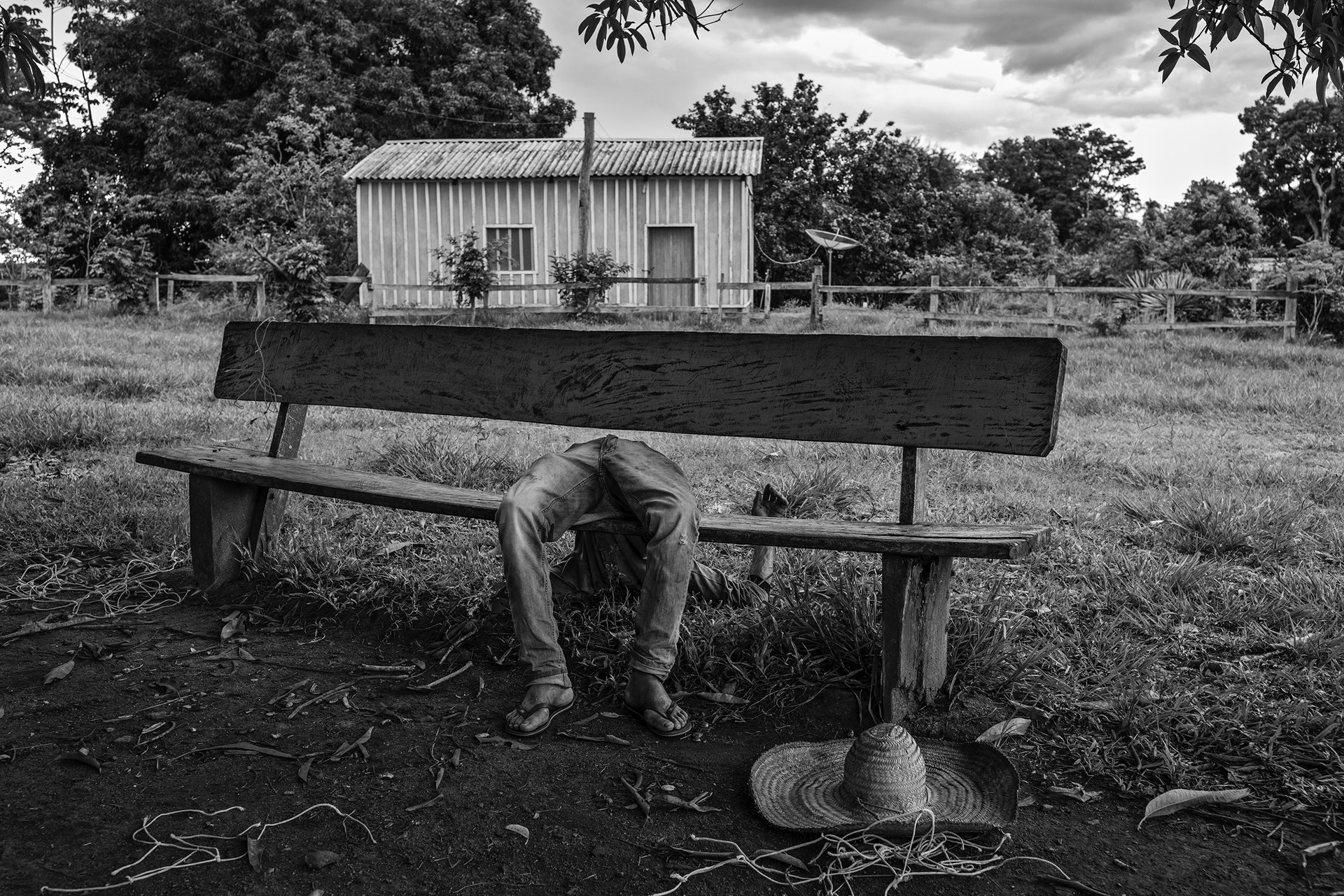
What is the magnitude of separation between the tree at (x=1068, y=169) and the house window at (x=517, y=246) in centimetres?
2803

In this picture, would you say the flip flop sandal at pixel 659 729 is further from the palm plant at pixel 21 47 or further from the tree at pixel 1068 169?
the tree at pixel 1068 169

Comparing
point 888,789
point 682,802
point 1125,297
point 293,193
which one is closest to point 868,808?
point 888,789

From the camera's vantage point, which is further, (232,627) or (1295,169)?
(1295,169)

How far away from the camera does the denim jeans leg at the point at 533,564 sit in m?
2.94

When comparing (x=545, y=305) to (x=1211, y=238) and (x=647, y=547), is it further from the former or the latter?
(x=647, y=547)

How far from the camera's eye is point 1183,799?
2.44 metres

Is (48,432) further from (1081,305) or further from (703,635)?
(1081,305)

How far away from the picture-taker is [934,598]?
2891 millimetres

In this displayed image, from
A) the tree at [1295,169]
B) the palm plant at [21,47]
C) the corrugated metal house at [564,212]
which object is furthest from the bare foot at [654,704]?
the tree at [1295,169]

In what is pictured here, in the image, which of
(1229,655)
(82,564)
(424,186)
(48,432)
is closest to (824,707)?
(1229,655)

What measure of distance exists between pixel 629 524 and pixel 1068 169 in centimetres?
4554

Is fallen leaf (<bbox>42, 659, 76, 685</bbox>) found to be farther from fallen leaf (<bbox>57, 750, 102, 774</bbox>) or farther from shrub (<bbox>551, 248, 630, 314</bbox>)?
shrub (<bbox>551, 248, 630, 314</bbox>)

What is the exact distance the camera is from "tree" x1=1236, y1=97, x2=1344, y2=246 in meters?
32.1

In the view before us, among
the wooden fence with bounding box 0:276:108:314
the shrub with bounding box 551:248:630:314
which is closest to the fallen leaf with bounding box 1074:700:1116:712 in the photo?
the shrub with bounding box 551:248:630:314
